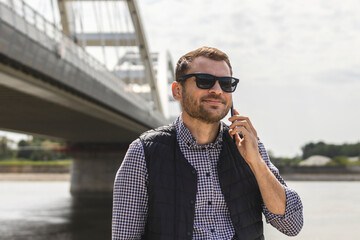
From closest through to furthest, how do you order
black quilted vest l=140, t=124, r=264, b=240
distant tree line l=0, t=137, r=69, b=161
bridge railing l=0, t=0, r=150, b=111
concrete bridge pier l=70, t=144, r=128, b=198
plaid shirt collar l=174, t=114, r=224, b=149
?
1. black quilted vest l=140, t=124, r=264, b=240
2. plaid shirt collar l=174, t=114, r=224, b=149
3. bridge railing l=0, t=0, r=150, b=111
4. concrete bridge pier l=70, t=144, r=128, b=198
5. distant tree line l=0, t=137, r=69, b=161

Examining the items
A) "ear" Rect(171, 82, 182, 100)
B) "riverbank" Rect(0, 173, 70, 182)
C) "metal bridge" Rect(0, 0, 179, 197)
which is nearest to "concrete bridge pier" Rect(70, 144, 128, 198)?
"metal bridge" Rect(0, 0, 179, 197)

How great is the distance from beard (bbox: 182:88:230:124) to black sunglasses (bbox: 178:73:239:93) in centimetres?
4

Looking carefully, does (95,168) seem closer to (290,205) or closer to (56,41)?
(56,41)

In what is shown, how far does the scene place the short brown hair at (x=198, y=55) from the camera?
187 centimetres

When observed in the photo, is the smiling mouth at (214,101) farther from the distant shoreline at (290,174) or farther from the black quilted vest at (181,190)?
the distant shoreline at (290,174)

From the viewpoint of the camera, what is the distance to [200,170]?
1.85 meters

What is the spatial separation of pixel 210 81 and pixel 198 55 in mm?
113

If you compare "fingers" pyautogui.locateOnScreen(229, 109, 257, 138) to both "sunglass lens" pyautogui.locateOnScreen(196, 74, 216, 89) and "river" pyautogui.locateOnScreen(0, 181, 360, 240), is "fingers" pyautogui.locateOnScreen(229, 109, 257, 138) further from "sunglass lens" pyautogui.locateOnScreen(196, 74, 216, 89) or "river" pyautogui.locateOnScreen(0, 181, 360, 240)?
"river" pyautogui.locateOnScreen(0, 181, 360, 240)

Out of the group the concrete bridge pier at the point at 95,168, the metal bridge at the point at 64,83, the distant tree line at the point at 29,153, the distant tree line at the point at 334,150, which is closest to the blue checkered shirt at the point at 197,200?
the metal bridge at the point at 64,83

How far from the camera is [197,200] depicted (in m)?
1.81

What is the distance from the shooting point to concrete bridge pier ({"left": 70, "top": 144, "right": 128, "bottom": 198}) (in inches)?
1459

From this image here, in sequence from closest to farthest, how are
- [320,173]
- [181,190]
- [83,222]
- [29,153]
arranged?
[181,190], [83,222], [320,173], [29,153]

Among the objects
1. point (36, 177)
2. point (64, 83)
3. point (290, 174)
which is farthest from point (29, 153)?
point (64, 83)

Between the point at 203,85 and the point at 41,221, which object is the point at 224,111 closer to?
the point at 203,85
